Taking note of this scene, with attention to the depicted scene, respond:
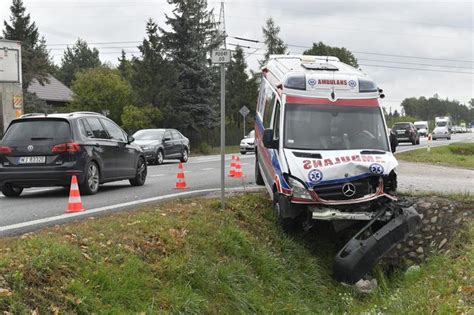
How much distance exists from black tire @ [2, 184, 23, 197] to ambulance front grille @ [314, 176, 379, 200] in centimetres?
677

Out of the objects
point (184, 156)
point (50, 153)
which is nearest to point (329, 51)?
point (184, 156)

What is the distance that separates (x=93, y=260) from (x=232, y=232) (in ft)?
9.52

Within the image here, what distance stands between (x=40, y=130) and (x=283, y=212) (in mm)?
5490

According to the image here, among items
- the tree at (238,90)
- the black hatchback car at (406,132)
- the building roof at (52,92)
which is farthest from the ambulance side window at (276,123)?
the tree at (238,90)

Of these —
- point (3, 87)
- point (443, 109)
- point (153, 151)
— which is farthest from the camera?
point (443, 109)

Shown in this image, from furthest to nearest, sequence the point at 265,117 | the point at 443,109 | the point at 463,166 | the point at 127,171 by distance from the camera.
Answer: the point at 443,109
the point at 463,166
the point at 127,171
the point at 265,117

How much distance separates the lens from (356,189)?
863 cm

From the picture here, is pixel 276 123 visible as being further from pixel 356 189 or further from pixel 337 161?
pixel 356 189

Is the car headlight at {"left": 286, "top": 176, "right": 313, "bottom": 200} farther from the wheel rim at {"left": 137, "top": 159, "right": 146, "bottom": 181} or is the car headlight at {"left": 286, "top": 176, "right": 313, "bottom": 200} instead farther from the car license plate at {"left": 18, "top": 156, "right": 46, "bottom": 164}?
the wheel rim at {"left": 137, "top": 159, "right": 146, "bottom": 181}

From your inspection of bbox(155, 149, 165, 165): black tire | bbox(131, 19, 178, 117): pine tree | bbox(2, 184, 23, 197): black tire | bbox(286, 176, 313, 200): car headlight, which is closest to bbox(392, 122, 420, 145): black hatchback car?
bbox(131, 19, 178, 117): pine tree

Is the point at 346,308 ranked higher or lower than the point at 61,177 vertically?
lower

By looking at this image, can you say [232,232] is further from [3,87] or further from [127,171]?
[3,87]

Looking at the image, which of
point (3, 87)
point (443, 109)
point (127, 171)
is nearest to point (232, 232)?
point (127, 171)

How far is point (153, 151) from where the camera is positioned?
24.0 m
